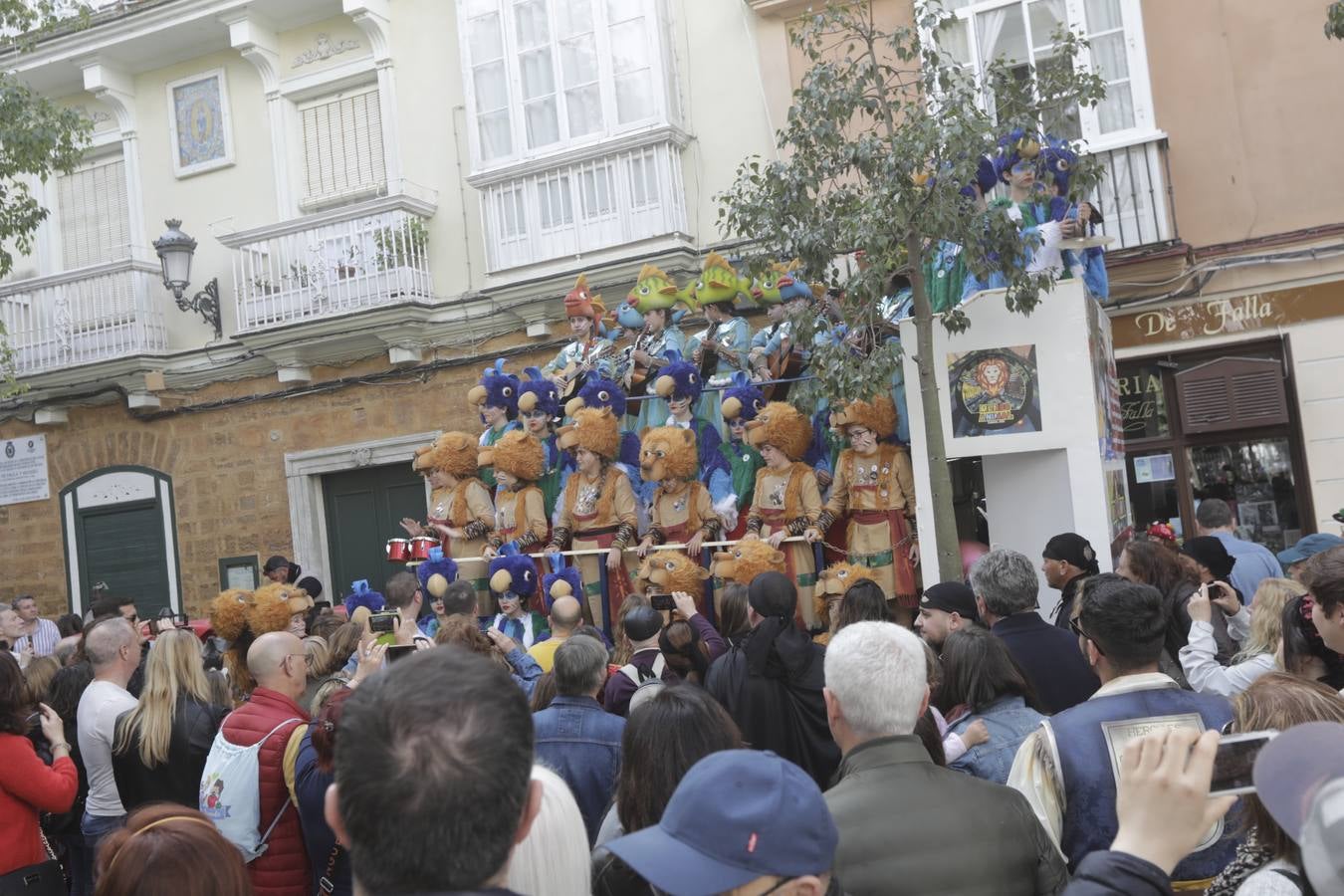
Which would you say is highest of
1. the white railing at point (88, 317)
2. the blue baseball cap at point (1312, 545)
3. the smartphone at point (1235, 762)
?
the white railing at point (88, 317)

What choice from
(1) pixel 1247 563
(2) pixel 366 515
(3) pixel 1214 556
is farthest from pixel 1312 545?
(2) pixel 366 515

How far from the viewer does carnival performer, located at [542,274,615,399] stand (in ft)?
34.3

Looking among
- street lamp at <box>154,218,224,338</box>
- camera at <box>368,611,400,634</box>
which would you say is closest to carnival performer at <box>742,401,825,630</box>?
camera at <box>368,611,400,634</box>

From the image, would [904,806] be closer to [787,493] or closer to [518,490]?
[787,493]

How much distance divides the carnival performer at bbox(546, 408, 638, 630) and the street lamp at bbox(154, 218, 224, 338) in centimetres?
631

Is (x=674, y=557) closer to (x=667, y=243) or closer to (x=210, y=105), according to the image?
(x=667, y=243)

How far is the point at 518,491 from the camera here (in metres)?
10.0

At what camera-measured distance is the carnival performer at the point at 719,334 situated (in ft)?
32.1

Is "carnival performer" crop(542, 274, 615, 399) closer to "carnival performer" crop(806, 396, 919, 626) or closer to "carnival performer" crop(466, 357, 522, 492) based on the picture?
"carnival performer" crop(466, 357, 522, 492)

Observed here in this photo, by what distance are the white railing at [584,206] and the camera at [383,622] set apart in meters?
6.30

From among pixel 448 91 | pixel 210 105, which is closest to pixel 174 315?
pixel 210 105

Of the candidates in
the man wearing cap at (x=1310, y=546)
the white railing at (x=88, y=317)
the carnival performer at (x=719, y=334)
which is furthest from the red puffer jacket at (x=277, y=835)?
the white railing at (x=88, y=317)

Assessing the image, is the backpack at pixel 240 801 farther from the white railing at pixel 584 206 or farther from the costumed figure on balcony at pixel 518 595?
the white railing at pixel 584 206

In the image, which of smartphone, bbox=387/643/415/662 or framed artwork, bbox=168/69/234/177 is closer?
smartphone, bbox=387/643/415/662
